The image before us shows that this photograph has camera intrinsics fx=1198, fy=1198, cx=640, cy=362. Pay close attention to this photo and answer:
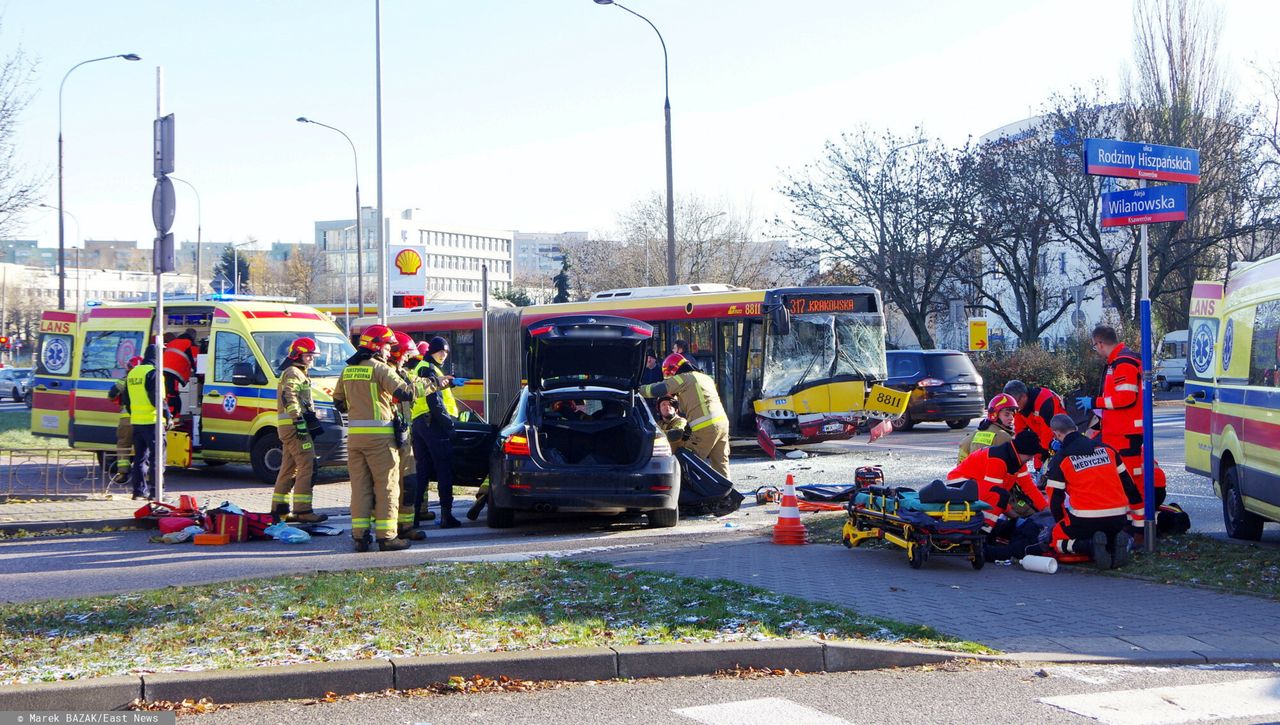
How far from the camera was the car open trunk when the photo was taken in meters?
12.1

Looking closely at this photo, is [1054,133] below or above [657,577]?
above

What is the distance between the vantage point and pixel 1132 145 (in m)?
9.73

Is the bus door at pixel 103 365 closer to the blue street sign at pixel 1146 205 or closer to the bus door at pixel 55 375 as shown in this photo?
the bus door at pixel 55 375

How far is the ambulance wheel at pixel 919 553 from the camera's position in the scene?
911cm

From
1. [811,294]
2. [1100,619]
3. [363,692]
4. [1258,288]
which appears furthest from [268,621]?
[811,294]

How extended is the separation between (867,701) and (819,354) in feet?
48.0

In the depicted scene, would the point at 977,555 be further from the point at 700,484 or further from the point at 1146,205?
the point at 700,484

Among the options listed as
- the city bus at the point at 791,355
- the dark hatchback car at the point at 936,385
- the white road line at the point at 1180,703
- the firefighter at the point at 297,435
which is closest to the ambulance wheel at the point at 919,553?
the white road line at the point at 1180,703

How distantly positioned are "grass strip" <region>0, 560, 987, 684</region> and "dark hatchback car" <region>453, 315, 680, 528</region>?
284cm

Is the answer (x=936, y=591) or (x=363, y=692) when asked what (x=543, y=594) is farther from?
(x=936, y=591)

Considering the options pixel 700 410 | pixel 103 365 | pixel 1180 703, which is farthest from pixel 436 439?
pixel 1180 703

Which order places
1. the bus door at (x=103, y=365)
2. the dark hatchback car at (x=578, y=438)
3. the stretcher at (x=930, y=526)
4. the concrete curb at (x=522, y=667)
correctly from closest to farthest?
the concrete curb at (x=522, y=667) → the stretcher at (x=930, y=526) → the dark hatchback car at (x=578, y=438) → the bus door at (x=103, y=365)

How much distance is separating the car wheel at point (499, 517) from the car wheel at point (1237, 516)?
264 inches

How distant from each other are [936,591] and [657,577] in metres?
1.94
